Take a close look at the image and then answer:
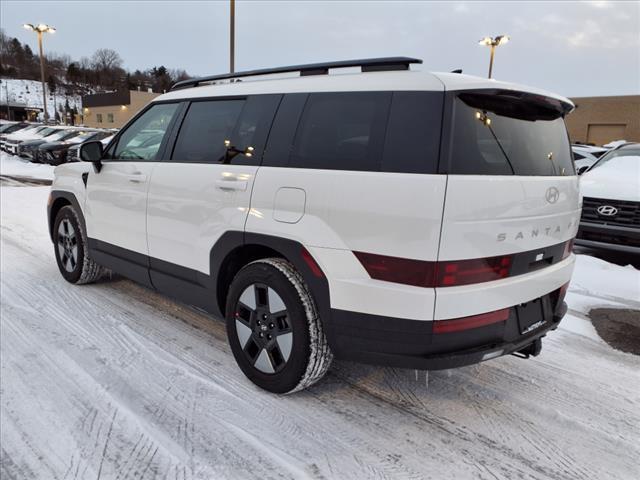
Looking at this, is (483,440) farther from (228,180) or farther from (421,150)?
(228,180)

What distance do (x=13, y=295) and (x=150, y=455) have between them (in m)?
3.01

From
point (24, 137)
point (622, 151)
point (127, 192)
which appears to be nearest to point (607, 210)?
point (622, 151)

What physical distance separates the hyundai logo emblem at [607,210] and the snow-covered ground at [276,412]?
291 cm

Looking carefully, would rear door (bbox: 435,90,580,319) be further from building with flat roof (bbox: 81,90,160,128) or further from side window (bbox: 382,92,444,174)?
building with flat roof (bbox: 81,90,160,128)

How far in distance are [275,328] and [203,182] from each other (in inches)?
44.8

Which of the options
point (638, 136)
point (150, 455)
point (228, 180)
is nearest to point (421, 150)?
point (228, 180)

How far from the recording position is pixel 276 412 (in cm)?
280

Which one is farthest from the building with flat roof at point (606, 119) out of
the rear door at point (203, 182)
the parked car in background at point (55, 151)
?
the rear door at point (203, 182)

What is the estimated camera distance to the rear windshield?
2328mm

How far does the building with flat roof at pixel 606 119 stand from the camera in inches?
1518

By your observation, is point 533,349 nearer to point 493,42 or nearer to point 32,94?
point 493,42

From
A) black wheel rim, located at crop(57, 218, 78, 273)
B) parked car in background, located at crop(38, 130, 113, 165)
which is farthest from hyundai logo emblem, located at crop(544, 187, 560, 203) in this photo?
parked car in background, located at crop(38, 130, 113, 165)

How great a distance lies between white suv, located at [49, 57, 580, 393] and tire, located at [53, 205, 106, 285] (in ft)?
5.34

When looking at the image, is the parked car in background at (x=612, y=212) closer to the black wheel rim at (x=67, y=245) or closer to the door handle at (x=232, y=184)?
the door handle at (x=232, y=184)
